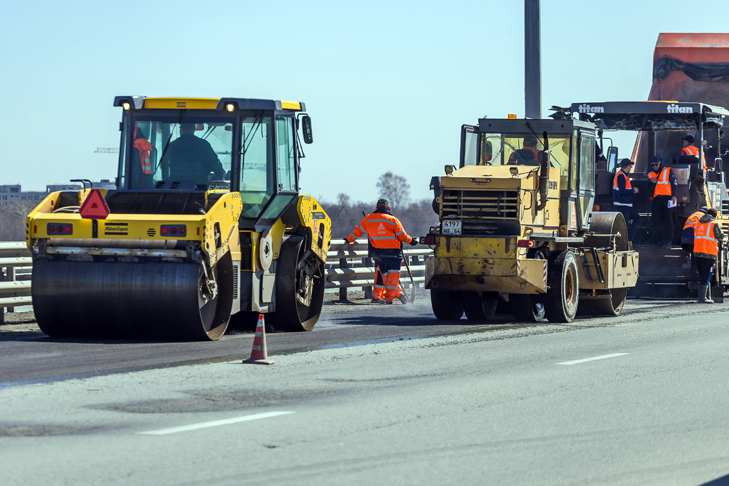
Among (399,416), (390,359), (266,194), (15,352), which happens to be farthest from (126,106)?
(399,416)

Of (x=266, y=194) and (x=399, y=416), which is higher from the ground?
(x=266, y=194)

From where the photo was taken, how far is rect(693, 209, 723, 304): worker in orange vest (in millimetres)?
26516

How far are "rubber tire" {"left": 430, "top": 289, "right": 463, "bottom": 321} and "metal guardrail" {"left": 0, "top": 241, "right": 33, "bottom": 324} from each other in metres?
5.49

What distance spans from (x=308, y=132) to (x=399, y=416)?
27.0ft

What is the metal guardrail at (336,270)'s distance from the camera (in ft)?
63.5

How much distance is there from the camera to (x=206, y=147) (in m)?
17.6

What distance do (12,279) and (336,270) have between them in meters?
7.74

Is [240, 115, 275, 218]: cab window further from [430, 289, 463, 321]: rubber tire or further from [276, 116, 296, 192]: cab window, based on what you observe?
[430, 289, 463, 321]: rubber tire

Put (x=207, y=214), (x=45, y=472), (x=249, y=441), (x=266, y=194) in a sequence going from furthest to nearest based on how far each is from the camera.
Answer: (x=266, y=194) < (x=207, y=214) < (x=249, y=441) < (x=45, y=472)

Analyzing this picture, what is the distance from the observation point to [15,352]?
14883 mm

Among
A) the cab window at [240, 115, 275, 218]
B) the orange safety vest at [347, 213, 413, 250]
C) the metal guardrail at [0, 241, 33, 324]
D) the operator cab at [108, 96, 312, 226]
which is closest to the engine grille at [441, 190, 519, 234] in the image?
the operator cab at [108, 96, 312, 226]

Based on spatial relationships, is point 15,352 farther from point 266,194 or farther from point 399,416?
point 399,416

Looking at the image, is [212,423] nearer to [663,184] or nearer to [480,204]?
[480,204]

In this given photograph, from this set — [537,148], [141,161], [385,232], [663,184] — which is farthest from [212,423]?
[663,184]
